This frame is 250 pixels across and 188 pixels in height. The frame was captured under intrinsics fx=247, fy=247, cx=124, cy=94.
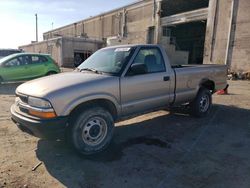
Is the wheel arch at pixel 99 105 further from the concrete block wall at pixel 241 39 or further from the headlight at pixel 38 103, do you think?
the concrete block wall at pixel 241 39

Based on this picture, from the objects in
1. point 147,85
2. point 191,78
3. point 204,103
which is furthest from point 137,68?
point 204,103

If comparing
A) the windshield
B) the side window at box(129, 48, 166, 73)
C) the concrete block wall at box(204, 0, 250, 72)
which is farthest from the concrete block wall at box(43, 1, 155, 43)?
the windshield

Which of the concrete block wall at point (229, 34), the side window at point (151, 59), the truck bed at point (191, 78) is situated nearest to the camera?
the side window at point (151, 59)

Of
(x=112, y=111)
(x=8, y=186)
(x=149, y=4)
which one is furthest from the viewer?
(x=149, y=4)

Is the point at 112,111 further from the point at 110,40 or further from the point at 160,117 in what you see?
the point at 110,40

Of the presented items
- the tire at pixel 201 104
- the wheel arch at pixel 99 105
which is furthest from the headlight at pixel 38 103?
the tire at pixel 201 104

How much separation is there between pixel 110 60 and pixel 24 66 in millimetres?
8027

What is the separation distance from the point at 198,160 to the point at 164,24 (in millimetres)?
23744

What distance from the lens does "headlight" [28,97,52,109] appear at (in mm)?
3762

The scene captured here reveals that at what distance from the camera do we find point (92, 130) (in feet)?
14.2

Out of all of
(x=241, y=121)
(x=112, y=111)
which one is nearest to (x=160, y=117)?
(x=241, y=121)

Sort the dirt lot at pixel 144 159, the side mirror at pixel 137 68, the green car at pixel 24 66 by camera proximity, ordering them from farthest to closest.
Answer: the green car at pixel 24 66
the side mirror at pixel 137 68
the dirt lot at pixel 144 159

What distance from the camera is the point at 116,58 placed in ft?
16.5

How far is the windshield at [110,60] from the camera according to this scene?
4793 millimetres
